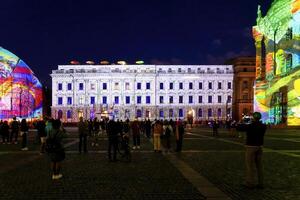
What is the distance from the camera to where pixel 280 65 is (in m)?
66.6

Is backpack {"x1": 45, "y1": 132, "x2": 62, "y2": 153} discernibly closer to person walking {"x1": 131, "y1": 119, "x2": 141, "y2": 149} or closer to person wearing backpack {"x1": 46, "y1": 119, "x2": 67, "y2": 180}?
person wearing backpack {"x1": 46, "y1": 119, "x2": 67, "y2": 180}

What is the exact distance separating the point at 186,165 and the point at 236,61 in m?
106

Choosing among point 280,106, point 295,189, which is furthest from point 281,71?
point 295,189

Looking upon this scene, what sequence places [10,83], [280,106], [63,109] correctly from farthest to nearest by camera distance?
[63,109], [10,83], [280,106]

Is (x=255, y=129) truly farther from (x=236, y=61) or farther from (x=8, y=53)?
(x=236, y=61)

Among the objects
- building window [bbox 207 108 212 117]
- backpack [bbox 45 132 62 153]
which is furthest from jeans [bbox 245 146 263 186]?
building window [bbox 207 108 212 117]

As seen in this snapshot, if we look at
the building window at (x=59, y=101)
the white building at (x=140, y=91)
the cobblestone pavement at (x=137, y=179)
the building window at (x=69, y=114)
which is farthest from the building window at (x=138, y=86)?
the cobblestone pavement at (x=137, y=179)

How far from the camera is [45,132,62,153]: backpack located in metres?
13.5

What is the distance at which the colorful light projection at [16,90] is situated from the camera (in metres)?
88.8

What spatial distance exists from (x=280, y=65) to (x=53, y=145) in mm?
58250

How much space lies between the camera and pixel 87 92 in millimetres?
112625

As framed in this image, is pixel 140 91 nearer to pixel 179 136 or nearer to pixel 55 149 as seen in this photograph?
pixel 179 136

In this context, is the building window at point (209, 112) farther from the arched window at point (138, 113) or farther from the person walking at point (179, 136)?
the person walking at point (179, 136)

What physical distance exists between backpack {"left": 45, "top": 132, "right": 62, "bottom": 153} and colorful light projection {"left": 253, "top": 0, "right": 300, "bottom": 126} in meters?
48.2
